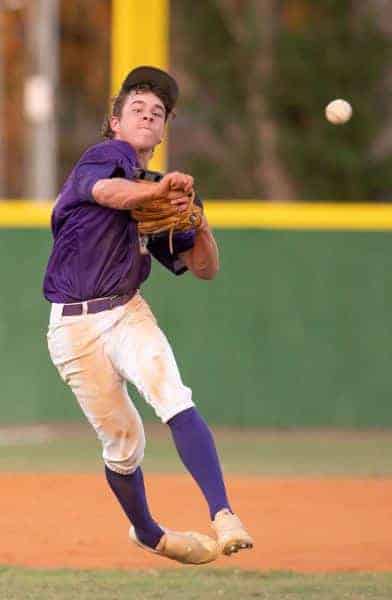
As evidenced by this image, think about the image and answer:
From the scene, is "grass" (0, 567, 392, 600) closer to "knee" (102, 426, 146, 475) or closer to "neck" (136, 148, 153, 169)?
"knee" (102, 426, 146, 475)

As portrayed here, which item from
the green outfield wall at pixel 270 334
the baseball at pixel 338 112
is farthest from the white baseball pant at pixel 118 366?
the green outfield wall at pixel 270 334

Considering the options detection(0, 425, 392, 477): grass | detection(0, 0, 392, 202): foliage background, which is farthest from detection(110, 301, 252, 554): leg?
detection(0, 0, 392, 202): foliage background

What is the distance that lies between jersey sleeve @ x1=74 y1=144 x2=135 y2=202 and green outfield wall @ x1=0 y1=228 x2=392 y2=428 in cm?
549

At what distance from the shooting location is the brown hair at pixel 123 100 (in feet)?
18.7

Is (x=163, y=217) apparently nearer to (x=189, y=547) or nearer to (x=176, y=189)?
(x=176, y=189)

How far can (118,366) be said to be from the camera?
224 inches

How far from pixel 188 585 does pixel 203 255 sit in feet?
4.35

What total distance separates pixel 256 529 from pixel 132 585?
4.85ft

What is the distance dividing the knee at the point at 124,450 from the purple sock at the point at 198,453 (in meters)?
0.27

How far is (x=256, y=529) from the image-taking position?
7.60 metres

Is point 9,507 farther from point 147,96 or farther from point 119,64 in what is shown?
point 119,64

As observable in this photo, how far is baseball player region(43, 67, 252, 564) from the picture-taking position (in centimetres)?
555

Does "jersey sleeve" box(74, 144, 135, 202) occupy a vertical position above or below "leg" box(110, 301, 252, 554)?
above

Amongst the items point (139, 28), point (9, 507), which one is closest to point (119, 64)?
point (139, 28)
